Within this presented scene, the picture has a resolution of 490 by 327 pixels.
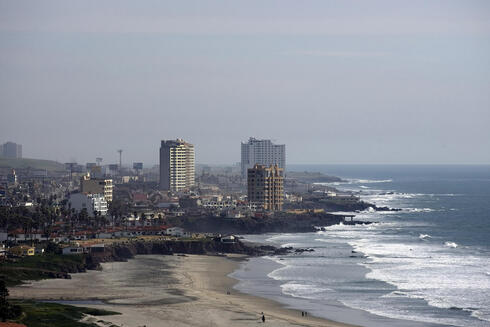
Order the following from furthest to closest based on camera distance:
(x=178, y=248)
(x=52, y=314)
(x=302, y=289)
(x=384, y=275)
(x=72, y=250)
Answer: (x=178, y=248) → (x=72, y=250) → (x=384, y=275) → (x=302, y=289) → (x=52, y=314)

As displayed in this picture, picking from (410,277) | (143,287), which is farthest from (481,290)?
(143,287)

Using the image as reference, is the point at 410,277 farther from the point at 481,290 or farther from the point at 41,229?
the point at 41,229

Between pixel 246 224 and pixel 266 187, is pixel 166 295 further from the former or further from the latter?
pixel 266 187

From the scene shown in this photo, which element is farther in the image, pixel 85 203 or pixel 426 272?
pixel 85 203

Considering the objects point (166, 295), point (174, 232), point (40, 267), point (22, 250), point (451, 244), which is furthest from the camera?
point (174, 232)

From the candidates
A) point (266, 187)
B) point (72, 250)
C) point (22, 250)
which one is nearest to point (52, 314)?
point (22, 250)

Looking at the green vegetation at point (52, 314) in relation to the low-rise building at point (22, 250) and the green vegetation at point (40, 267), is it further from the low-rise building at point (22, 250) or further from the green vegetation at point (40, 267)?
the low-rise building at point (22, 250)
